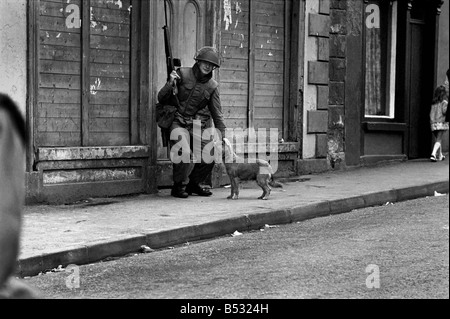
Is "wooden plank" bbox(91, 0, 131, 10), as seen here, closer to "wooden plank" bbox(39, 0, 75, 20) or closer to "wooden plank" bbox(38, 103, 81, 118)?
"wooden plank" bbox(39, 0, 75, 20)

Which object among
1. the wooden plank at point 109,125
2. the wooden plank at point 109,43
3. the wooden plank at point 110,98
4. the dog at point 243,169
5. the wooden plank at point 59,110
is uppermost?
the wooden plank at point 109,43

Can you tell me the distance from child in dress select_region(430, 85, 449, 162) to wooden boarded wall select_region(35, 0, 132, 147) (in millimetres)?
7614

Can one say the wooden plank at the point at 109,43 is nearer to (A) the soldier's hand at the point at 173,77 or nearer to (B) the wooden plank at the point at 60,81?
(B) the wooden plank at the point at 60,81

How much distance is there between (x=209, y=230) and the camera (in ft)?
31.5

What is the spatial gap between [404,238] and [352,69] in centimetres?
833

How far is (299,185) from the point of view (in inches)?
547

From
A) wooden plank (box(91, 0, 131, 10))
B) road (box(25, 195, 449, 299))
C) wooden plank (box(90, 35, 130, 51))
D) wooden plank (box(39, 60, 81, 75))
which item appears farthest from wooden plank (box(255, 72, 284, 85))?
road (box(25, 195, 449, 299))

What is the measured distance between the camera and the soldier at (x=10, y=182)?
7.12 feet

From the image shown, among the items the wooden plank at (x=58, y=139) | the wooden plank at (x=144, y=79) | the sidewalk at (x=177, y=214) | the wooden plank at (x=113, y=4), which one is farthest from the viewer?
the wooden plank at (x=144, y=79)

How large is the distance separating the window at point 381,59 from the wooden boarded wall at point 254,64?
115 inches

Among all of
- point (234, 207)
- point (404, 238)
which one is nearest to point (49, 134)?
point (234, 207)

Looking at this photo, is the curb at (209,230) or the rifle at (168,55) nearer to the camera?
the curb at (209,230)

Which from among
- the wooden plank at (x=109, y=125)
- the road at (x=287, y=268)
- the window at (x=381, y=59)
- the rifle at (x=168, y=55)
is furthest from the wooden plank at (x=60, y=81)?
the window at (x=381, y=59)

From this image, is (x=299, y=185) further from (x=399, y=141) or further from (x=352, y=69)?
(x=399, y=141)
